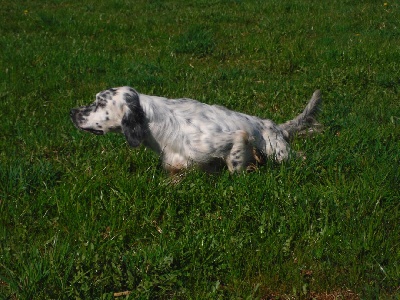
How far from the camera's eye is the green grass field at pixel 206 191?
3.37m

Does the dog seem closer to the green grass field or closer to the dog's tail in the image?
the green grass field

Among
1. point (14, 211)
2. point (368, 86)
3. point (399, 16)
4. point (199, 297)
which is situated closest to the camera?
point (199, 297)

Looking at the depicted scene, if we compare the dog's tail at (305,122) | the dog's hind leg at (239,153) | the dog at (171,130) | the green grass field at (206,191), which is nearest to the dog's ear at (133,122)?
the dog at (171,130)

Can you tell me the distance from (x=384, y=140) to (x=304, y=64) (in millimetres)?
3265

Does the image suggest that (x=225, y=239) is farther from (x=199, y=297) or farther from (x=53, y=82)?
(x=53, y=82)

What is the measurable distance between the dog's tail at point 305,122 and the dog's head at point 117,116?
1736mm

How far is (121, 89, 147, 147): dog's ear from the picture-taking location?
15.8 feet

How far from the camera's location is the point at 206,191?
4445 millimetres

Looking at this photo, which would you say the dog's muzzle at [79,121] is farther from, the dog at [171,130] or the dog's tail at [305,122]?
the dog's tail at [305,122]

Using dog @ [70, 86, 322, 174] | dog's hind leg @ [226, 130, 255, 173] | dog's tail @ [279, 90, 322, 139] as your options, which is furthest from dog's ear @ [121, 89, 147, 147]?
dog's tail @ [279, 90, 322, 139]

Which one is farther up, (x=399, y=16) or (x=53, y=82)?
(x=399, y=16)

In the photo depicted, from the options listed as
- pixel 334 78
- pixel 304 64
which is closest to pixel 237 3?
pixel 304 64

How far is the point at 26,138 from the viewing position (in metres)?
5.89

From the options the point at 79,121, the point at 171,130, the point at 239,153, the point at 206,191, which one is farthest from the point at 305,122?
the point at 79,121
